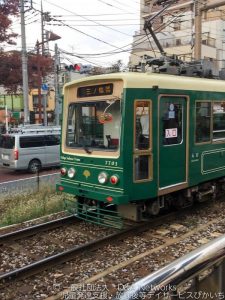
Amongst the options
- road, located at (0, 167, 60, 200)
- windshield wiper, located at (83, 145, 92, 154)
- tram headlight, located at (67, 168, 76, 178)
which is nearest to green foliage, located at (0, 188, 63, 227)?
road, located at (0, 167, 60, 200)

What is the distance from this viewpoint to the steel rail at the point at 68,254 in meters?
5.22

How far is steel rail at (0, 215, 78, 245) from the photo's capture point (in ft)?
22.1

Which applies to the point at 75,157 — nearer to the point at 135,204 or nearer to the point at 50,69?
the point at 135,204

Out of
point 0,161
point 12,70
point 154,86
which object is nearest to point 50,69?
point 12,70

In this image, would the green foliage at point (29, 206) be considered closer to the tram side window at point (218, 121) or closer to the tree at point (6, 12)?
the tram side window at point (218, 121)

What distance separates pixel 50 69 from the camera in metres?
29.2

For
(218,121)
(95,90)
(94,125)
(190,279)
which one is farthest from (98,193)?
(190,279)

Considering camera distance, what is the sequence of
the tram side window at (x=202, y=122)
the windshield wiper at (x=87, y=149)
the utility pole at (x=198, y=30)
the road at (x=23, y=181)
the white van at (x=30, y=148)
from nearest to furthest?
1. the windshield wiper at (x=87, y=149)
2. the tram side window at (x=202, y=122)
3. the road at (x=23, y=181)
4. the utility pole at (x=198, y=30)
5. the white van at (x=30, y=148)

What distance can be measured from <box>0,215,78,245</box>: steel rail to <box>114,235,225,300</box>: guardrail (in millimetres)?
4969

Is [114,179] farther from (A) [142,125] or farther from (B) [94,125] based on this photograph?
(B) [94,125]

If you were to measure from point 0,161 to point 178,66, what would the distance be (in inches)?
448

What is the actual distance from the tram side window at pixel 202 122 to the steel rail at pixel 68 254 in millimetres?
1946

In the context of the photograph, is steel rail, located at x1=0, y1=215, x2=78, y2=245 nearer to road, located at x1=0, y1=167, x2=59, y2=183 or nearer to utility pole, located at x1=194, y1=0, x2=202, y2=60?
road, located at x1=0, y1=167, x2=59, y2=183

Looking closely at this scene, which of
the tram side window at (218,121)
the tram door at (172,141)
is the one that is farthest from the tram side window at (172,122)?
the tram side window at (218,121)
